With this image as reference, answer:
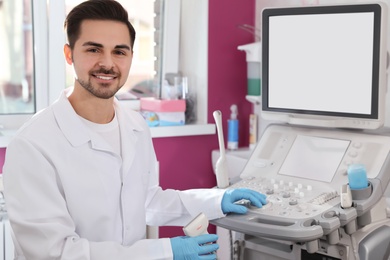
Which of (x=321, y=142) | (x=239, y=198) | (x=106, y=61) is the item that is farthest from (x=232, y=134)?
(x=106, y=61)

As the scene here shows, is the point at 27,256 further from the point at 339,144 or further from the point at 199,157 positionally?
the point at 199,157

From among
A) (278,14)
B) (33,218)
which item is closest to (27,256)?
(33,218)

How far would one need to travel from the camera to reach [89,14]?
1.47 meters

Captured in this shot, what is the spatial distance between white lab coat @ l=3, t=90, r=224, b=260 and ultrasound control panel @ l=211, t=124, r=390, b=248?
0.16 m

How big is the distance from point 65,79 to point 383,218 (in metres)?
1.38

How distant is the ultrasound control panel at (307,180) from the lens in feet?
4.84

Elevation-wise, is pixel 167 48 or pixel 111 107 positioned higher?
pixel 167 48

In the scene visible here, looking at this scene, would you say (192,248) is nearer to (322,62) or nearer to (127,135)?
(127,135)

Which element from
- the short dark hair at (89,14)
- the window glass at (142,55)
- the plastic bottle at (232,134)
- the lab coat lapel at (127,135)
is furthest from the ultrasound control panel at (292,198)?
the window glass at (142,55)

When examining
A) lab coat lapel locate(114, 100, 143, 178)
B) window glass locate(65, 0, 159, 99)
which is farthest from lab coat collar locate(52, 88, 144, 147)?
window glass locate(65, 0, 159, 99)

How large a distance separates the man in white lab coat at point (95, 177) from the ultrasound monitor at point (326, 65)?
0.41m

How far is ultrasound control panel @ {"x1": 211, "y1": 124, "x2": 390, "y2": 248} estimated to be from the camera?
148 centimetres

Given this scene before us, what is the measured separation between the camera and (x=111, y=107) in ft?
5.21

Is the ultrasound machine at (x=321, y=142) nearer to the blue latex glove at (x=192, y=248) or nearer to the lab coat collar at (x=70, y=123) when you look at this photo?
the blue latex glove at (x=192, y=248)
